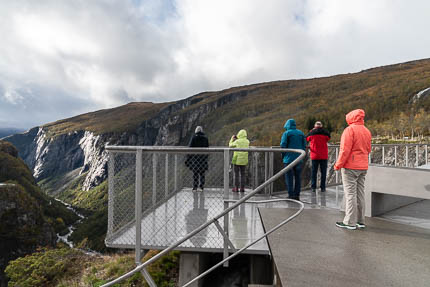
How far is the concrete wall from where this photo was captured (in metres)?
3.59

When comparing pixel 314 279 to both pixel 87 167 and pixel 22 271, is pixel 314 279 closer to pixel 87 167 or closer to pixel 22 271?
pixel 22 271

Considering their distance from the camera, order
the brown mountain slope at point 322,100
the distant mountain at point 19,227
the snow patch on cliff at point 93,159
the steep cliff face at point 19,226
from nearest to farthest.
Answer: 1. the distant mountain at point 19,227
2. the steep cliff face at point 19,226
3. the brown mountain slope at point 322,100
4. the snow patch on cliff at point 93,159

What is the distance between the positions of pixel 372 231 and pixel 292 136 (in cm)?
239

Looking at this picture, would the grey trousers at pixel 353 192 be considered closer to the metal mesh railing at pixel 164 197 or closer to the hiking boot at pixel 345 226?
the hiking boot at pixel 345 226

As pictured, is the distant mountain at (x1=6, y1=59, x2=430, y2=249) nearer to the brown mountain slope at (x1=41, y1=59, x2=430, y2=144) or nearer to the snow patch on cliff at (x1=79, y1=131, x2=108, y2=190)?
the brown mountain slope at (x1=41, y1=59, x2=430, y2=144)

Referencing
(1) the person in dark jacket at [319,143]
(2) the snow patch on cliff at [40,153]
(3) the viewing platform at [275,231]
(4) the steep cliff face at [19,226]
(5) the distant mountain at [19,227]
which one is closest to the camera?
(3) the viewing platform at [275,231]

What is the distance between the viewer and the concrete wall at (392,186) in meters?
3.59

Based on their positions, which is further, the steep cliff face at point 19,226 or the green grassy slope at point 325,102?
the green grassy slope at point 325,102


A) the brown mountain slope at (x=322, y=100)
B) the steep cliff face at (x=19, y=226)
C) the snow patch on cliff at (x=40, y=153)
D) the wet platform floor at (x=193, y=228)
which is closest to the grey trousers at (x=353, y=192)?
the wet platform floor at (x=193, y=228)

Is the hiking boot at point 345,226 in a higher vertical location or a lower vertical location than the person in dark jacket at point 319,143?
lower

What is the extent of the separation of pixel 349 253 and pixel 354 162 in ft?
4.27

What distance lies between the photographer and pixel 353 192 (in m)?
3.56

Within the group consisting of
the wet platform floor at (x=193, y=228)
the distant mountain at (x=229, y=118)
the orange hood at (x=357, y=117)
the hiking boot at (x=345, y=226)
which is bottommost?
the wet platform floor at (x=193, y=228)

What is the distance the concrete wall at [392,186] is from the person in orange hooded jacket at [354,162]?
0.65 m
